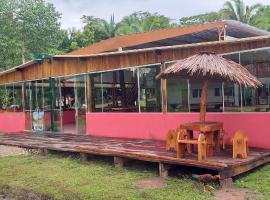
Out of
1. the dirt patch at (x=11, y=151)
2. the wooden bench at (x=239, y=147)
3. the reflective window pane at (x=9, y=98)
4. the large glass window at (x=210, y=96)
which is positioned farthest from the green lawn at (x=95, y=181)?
the reflective window pane at (x=9, y=98)

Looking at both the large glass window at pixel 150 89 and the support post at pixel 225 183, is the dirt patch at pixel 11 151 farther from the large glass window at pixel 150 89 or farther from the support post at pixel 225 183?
the support post at pixel 225 183

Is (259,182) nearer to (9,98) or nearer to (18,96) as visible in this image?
(18,96)

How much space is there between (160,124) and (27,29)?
744 inches

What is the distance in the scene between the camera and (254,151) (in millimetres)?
9047

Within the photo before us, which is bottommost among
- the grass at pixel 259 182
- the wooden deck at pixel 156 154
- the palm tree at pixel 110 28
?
the grass at pixel 259 182

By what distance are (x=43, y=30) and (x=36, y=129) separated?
1295 centimetres

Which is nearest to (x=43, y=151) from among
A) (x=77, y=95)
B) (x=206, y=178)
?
(x=77, y=95)

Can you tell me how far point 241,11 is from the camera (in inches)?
1421

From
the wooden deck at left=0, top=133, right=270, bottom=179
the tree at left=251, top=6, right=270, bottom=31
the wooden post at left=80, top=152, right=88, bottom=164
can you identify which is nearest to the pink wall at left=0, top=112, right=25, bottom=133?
the wooden deck at left=0, top=133, right=270, bottom=179

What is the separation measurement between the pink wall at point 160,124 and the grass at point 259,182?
1428mm

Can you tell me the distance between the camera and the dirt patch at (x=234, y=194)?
262 inches

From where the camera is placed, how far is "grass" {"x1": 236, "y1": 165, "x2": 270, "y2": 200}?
689 centimetres

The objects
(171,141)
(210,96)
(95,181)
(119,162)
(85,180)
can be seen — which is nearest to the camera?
(95,181)

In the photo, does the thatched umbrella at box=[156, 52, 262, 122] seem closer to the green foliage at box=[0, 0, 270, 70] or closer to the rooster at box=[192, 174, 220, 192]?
the rooster at box=[192, 174, 220, 192]
